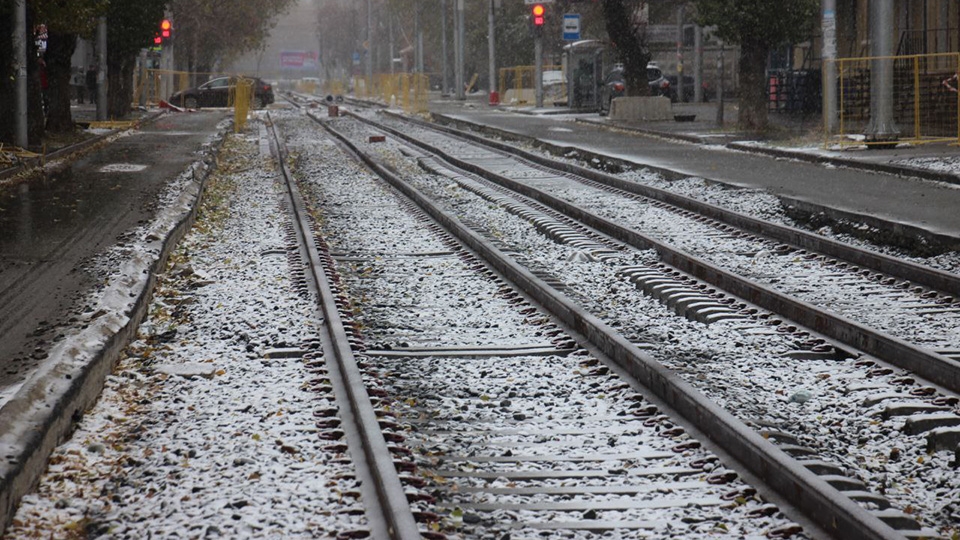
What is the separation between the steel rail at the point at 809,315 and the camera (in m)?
7.34

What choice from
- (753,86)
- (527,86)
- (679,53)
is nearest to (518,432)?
(753,86)

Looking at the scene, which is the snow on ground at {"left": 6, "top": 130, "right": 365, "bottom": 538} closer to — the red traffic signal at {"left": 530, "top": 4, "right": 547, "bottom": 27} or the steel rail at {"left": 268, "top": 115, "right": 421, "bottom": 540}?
the steel rail at {"left": 268, "top": 115, "right": 421, "bottom": 540}

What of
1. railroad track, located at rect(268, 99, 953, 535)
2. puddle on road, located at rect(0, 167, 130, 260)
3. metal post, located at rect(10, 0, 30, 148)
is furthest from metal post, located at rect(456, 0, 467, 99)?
railroad track, located at rect(268, 99, 953, 535)

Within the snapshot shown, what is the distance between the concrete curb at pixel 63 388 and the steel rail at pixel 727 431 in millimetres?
2890

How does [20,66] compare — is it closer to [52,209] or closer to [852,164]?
[52,209]

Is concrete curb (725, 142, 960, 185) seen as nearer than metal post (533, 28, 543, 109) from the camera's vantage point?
Yes

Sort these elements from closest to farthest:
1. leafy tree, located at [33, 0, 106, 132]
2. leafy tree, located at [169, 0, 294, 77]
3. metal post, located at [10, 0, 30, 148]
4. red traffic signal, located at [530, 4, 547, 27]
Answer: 1. metal post, located at [10, 0, 30, 148]
2. leafy tree, located at [33, 0, 106, 132]
3. red traffic signal, located at [530, 4, 547, 27]
4. leafy tree, located at [169, 0, 294, 77]

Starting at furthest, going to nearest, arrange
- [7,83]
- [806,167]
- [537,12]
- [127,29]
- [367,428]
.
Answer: [537,12]
[127,29]
[7,83]
[806,167]
[367,428]

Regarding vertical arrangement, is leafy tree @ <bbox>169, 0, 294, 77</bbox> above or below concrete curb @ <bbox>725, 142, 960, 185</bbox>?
above

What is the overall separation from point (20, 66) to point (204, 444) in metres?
20.4

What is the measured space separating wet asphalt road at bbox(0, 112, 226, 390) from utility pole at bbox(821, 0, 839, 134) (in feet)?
39.6

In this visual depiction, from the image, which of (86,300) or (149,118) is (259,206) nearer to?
(86,300)

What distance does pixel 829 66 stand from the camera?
25703 mm

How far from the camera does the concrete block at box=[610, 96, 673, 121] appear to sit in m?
38.7
